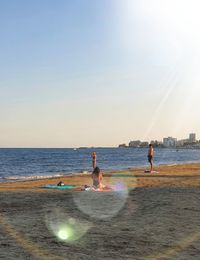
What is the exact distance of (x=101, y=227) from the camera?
12.8 metres

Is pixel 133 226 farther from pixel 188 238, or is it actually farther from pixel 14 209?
pixel 14 209

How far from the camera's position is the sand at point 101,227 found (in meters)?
9.93

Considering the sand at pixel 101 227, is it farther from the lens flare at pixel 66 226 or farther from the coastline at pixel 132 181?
the coastline at pixel 132 181

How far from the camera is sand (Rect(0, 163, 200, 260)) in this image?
993cm

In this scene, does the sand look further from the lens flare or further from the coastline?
the coastline

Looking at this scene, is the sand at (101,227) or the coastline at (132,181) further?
the coastline at (132,181)

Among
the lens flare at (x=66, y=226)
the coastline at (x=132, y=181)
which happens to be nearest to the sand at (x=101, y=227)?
the lens flare at (x=66, y=226)

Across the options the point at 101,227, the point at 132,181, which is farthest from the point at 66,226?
the point at 132,181

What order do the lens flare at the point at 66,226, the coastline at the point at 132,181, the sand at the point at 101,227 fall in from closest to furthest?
the sand at the point at 101,227
the lens flare at the point at 66,226
the coastline at the point at 132,181

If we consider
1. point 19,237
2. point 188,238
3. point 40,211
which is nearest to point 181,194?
point 40,211

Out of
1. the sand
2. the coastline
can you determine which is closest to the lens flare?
the sand

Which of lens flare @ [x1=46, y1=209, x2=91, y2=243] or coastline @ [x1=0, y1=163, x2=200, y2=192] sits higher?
coastline @ [x1=0, y1=163, x2=200, y2=192]

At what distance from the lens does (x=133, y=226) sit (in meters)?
12.8

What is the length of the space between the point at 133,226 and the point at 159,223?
886 millimetres
